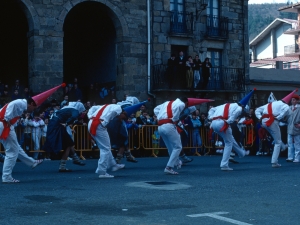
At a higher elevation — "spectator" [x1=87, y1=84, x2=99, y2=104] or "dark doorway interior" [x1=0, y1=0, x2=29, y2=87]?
"dark doorway interior" [x1=0, y1=0, x2=29, y2=87]

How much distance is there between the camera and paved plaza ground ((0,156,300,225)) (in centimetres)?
759

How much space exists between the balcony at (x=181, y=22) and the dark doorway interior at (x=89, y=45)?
2778mm

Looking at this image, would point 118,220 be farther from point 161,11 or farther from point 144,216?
point 161,11

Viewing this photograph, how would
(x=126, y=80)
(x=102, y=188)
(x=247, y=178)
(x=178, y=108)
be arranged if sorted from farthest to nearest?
(x=126, y=80), (x=178, y=108), (x=247, y=178), (x=102, y=188)

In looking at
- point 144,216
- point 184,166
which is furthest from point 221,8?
point 144,216

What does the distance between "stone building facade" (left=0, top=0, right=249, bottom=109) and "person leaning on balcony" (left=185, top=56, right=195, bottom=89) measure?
53 cm

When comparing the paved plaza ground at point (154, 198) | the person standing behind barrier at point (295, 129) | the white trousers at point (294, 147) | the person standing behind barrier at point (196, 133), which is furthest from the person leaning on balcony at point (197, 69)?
the paved plaza ground at point (154, 198)

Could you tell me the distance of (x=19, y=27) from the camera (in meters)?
29.3

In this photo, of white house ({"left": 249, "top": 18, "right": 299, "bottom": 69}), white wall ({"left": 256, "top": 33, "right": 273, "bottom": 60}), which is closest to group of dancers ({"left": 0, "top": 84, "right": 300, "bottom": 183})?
white house ({"left": 249, "top": 18, "right": 299, "bottom": 69})

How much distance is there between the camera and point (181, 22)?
2864 cm

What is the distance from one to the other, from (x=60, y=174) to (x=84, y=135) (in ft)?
20.8

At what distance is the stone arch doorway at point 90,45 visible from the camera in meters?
27.8

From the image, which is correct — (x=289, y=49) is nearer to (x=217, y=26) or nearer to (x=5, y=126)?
(x=217, y=26)

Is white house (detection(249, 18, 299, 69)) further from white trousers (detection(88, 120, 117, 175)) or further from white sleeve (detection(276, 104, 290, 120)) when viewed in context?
white trousers (detection(88, 120, 117, 175))
